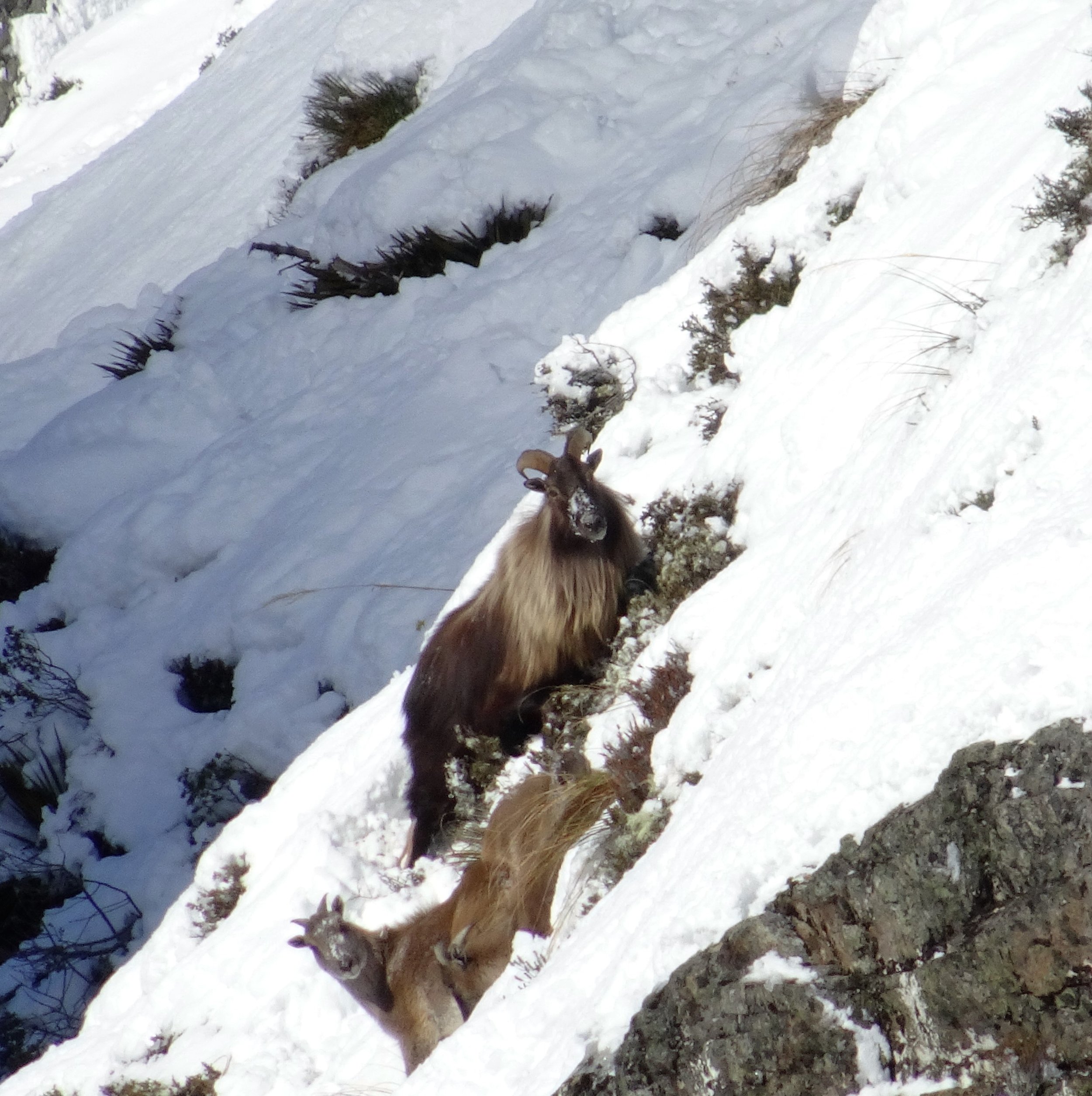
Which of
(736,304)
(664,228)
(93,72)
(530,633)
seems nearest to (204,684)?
(530,633)

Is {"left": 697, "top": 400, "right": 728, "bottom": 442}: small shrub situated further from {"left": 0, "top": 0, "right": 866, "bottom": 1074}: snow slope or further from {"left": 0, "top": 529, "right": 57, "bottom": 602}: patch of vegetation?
{"left": 0, "top": 529, "right": 57, "bottom": 602}: patch of vegetation

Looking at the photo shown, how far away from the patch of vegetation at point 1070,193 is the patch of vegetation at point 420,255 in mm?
5004

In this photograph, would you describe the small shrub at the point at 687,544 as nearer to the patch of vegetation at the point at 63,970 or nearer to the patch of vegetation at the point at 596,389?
the patch of vegetation at the point at 596,389

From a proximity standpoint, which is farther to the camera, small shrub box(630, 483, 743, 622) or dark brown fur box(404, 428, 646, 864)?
dark brown fur box(404, 428, 646, 864)

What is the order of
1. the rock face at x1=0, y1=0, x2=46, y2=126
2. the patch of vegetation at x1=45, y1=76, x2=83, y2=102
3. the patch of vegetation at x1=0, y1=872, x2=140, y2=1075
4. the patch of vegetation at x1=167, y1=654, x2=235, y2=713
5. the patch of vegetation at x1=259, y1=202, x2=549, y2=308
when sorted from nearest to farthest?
1. the patch of vegetation at x1=0, y1=872, x2=140, y2=1075
2. the patch of vegetation at x1=167, y1=654, x2=235, y2=713
3. the patch of vegetation at x1=259, y1=202, x2=549, y2=308
4. the patch of vegetation at x1=45, y1=76, x2=83, y2=102
5. the rock face at x1=0, y1=0, x2=46, y2=126

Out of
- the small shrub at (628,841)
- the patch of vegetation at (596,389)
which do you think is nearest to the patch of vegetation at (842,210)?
the patch of vegetation at (596,389)

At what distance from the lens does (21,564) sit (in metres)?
8.38

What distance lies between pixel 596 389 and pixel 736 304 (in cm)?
92

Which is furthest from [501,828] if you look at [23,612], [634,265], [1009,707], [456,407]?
[23,612]

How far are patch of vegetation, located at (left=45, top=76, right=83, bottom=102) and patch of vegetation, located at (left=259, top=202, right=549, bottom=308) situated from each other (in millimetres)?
8435

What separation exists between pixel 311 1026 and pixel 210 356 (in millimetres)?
5966

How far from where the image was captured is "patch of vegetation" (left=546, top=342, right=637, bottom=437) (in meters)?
5.93

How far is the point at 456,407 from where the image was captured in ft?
24.0

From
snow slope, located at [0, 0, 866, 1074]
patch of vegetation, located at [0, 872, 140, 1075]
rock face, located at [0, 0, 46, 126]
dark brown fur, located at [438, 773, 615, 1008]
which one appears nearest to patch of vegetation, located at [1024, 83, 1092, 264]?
dark brown fur, located at [438, 773, 615, 1008]
